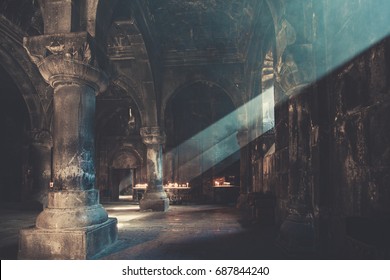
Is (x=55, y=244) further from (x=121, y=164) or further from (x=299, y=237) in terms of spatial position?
(x=121, y=164)

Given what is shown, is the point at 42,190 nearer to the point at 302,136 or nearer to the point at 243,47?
the point at 243,47

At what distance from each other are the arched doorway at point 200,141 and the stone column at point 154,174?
17.3 ft

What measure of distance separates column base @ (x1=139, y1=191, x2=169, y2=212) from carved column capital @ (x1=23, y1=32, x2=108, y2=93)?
608 cm

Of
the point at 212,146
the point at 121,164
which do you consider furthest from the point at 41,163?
the point at 212,146

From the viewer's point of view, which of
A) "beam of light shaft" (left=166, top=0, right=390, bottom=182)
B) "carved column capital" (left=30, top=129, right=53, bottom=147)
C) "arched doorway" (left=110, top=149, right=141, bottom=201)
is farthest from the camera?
"arched doorway" (left=110, top=149, right=141, bottom=201)

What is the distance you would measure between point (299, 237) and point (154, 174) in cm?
674

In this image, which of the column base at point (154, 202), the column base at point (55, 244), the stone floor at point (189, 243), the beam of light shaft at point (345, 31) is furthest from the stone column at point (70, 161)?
the column base at point (154, 202)

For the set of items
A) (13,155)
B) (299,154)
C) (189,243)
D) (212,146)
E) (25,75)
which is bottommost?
(189,243)

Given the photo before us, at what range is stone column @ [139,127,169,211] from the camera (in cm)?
955

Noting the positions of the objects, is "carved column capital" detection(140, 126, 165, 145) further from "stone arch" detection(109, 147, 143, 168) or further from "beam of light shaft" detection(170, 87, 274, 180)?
"stone arch" detection(109, 147, 143, 168)

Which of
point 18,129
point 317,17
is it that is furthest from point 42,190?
point 317,17

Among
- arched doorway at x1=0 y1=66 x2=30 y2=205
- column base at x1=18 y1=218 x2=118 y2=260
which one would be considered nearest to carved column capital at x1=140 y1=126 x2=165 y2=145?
column base at x1=18 y1=218 x2=118 y2=260

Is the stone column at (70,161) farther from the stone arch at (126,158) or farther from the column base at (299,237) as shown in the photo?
the stone arch at (126,158)

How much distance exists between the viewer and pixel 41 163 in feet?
37.1
